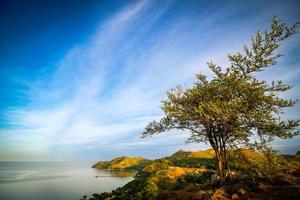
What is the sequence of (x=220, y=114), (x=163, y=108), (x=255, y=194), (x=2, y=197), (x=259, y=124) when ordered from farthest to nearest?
(x=2, y=197) → (x=163, y=108) → (x=259, y=124) → (x=220, y=114) → (x=255, y=194)

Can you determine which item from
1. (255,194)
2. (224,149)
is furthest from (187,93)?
(255,194)

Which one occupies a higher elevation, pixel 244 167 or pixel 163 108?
pixel 163 108

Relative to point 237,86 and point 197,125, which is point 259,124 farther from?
point 197,125

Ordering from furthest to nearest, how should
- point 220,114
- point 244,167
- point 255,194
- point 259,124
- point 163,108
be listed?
1. point 244,167
2. point 163,108
3. point 259,124
4. point 220,114
5. point 255,194

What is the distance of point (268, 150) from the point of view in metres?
22.2

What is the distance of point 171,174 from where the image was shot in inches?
1674

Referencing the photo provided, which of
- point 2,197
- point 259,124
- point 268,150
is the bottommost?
point 2,197

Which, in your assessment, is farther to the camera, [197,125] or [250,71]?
[197,125]

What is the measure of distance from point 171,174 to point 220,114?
24.2 meters

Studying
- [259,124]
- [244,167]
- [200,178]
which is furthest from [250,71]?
[244,167]

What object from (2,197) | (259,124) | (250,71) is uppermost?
(250,71)

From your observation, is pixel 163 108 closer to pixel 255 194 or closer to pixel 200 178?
pixel 255 194

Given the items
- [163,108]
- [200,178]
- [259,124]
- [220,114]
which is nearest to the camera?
[220,114]

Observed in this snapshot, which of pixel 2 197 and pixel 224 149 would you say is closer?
pixel 224 149
